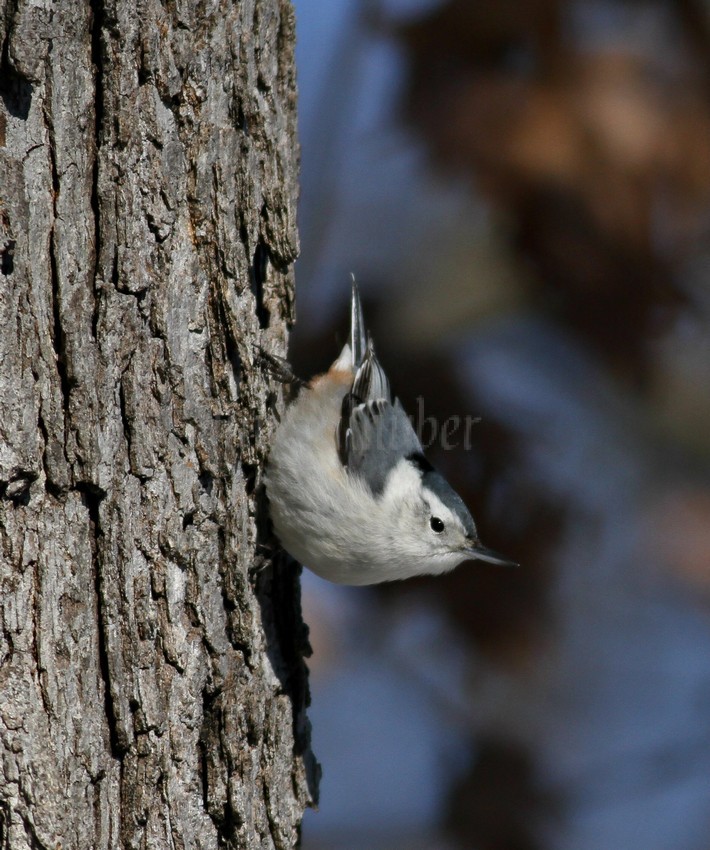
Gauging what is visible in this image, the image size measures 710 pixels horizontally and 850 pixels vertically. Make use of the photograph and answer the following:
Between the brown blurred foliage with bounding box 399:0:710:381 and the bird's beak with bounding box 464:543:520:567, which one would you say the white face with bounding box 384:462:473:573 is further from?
the brown blurred foliage with bounding box 399:0:710:381

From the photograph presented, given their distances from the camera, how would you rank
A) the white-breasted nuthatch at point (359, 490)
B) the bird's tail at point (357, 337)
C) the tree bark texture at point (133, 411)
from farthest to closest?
the bird's tail at point (357, 337) → the white-breasted nuthatch at point (359, 490) → the tree bark texture at point (133, 411)

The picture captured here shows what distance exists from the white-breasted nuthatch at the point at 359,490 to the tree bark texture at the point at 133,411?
217 millimetres

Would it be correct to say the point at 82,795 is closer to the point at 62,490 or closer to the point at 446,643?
the point at 62,490

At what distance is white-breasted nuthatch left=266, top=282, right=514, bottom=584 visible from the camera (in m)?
2.04

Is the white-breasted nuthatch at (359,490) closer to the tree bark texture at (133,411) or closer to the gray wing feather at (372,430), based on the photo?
the gray wing feather at (372,430)

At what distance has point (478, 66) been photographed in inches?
106

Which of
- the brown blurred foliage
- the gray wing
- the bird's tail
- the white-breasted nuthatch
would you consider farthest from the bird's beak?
the brown blurred foliage

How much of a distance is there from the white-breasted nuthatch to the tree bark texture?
217mm

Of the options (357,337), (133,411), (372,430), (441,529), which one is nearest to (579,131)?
(357,337)

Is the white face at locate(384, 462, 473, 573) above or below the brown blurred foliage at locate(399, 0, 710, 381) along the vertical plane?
below

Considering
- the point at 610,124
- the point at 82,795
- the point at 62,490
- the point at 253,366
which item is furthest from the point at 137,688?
the point at 610,124

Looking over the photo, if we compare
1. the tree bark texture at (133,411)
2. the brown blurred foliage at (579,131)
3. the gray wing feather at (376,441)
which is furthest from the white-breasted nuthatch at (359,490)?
the brown blurred foliage at (579,131)

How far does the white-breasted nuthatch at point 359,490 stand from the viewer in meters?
2.04

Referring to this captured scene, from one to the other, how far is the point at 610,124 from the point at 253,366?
1468 mm
